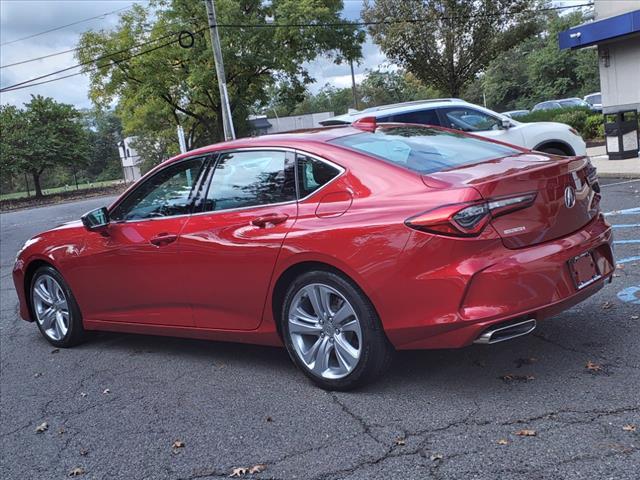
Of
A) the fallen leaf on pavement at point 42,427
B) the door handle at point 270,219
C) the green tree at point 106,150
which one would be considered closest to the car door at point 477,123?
the door handle at point 270,219

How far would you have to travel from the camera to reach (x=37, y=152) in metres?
40.6

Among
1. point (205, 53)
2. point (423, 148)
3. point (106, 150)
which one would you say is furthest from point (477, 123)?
point (106, 150)

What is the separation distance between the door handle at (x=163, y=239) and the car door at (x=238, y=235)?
100 millimetres

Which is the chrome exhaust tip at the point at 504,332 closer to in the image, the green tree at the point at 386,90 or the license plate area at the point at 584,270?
the license plate area at the point at 584,270

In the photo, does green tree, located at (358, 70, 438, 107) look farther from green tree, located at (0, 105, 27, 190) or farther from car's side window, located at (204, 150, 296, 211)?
car's side window, located at (204, 150, 296, 211)

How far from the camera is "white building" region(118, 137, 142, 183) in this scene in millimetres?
67400

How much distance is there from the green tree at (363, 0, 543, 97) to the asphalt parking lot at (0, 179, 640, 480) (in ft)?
74.9

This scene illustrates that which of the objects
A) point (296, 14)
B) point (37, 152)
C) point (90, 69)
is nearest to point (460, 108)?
point (296, 14)

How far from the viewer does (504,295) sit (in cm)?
341

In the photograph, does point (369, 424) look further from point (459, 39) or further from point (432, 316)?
point (459, 39)

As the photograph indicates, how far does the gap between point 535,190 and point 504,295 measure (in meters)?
0.65

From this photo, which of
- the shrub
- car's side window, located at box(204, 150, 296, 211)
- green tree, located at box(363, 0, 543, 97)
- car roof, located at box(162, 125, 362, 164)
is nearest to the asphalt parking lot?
car's side window, located at box(204, 150, 296, 211)

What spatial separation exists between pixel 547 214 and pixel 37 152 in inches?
1643

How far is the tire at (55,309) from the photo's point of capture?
5.70m
